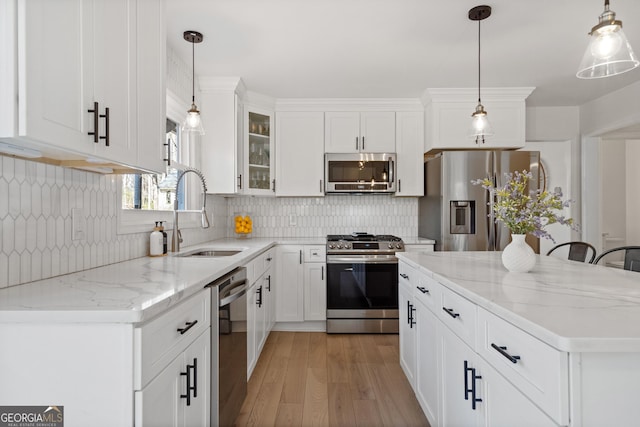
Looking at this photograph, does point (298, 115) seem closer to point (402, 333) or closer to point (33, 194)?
point (402, 333)

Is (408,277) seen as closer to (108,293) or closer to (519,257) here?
(519,257)

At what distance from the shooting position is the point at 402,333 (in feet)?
8.10

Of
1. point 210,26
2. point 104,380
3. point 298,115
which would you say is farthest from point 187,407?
point 298,115

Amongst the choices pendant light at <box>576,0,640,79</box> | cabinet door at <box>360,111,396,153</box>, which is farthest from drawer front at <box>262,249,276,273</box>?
pendant light at <box>576,0,640,79</box>

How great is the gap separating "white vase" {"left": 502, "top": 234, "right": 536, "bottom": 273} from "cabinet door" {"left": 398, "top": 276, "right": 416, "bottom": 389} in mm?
656

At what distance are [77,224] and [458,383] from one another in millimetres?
1749

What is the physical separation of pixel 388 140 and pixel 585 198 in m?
2.38

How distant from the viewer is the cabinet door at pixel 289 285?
3.54 m

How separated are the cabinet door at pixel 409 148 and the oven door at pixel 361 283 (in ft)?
2.89

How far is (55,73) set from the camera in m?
0.98

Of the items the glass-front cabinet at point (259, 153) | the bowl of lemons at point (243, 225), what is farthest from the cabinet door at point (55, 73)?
the bowl of lemons at point (243, 225)

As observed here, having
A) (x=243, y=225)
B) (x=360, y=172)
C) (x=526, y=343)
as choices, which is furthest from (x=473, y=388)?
(x=243, y=225)

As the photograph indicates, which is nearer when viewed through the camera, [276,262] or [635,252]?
[635,252]

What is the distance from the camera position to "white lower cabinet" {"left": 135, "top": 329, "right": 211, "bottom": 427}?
978 mm
